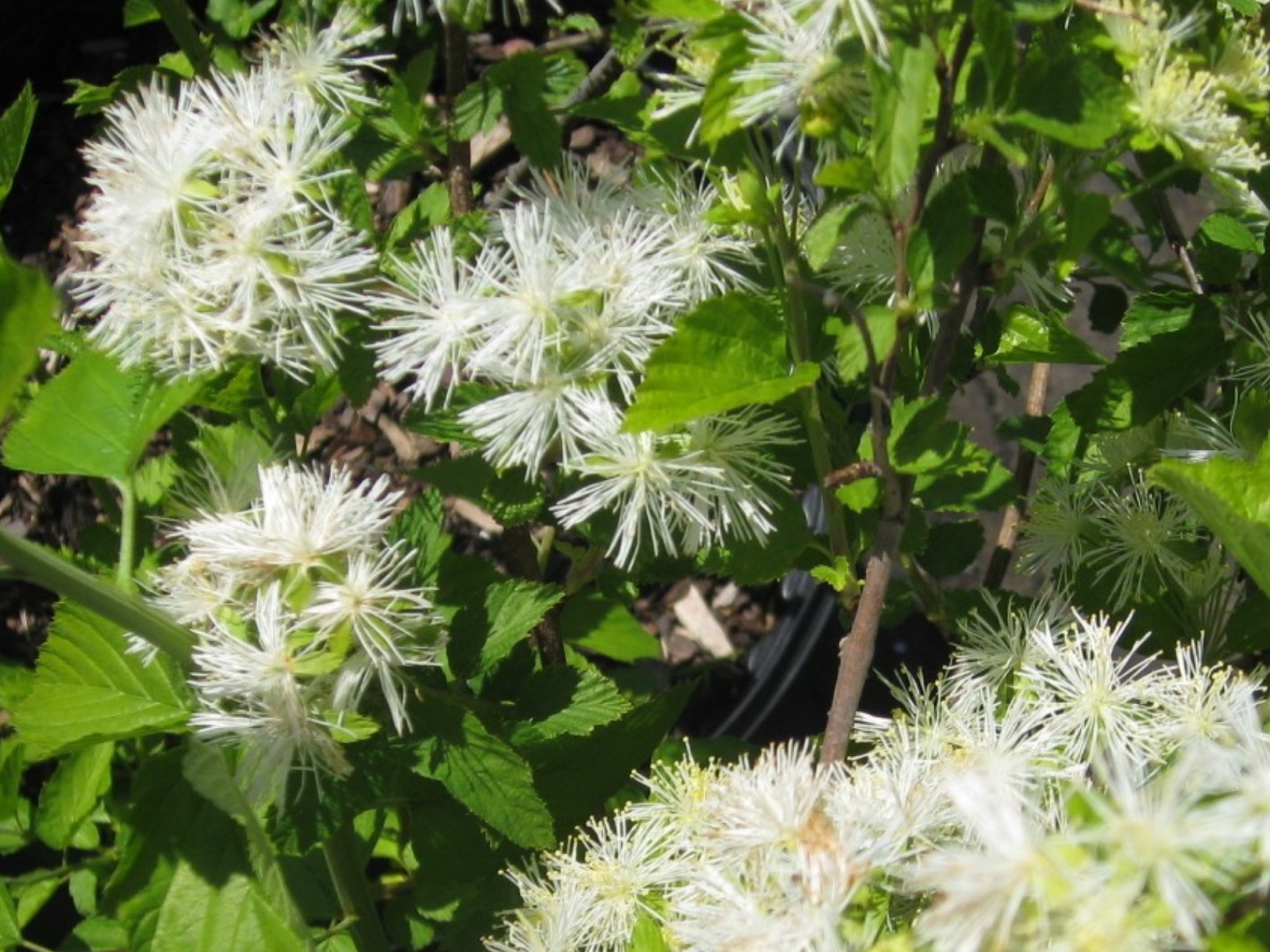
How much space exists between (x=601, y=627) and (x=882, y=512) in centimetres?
57

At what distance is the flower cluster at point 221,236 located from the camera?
2.81ft

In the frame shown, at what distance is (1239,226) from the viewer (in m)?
1.02

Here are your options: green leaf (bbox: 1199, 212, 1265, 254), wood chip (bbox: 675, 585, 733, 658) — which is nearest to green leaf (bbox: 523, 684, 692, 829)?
green leaf (bbox: 1199, 212, 1265, 254)

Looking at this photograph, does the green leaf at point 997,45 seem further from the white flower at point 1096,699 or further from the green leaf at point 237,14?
the green leaf at point 237,14

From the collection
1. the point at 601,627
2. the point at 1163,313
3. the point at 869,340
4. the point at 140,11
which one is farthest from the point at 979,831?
the point at 140,11

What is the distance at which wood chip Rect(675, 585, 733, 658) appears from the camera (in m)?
1.82

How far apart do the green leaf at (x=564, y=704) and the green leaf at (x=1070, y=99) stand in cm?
54

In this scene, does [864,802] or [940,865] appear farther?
[864,802]

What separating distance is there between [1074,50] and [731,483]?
354 mm

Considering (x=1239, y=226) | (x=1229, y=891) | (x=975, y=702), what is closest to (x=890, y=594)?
(x=975, y=702)

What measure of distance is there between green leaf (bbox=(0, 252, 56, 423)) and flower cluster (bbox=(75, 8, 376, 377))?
0.89 feet

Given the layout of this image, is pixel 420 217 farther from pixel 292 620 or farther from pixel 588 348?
pixel 292 620

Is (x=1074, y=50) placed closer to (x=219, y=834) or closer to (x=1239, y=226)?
(x=1239, y=226)

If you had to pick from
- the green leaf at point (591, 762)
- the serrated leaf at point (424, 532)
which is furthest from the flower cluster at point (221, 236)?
the green leaf at point (591, 762)
